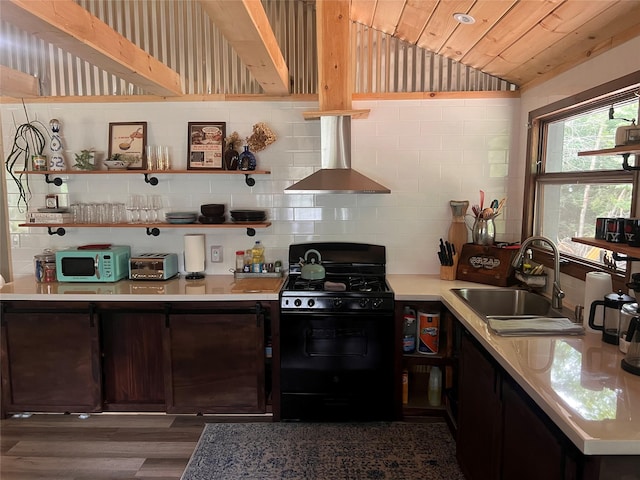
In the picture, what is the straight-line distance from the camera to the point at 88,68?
11.2 feet

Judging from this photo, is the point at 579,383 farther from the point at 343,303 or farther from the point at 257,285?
the point at 257,285

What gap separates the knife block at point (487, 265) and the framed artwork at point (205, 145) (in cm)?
205

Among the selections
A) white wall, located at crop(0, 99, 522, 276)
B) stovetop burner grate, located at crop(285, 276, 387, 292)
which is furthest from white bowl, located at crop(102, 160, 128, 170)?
stovetop burner grate, located at crop(285, 276, 387, 292)

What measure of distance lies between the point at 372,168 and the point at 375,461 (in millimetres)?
2110

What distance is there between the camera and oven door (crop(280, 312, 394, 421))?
9.45ft

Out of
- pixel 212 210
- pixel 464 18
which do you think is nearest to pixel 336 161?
pixel 212 210

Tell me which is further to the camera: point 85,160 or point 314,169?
point 314,169

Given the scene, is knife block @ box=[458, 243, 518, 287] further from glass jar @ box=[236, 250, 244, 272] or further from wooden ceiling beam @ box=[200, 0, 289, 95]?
wooden ceiling beam @ box=[200, 0, 289, 95]

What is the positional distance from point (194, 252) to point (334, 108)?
155 centimetres

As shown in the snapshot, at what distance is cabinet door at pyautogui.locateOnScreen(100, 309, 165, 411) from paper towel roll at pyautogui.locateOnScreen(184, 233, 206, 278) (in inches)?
22.4

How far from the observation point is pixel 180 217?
10.8 feet

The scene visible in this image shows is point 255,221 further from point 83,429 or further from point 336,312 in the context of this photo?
point 83,429

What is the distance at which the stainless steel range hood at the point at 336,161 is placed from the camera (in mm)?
2955

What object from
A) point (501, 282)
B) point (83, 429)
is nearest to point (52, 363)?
point (83, 429)
